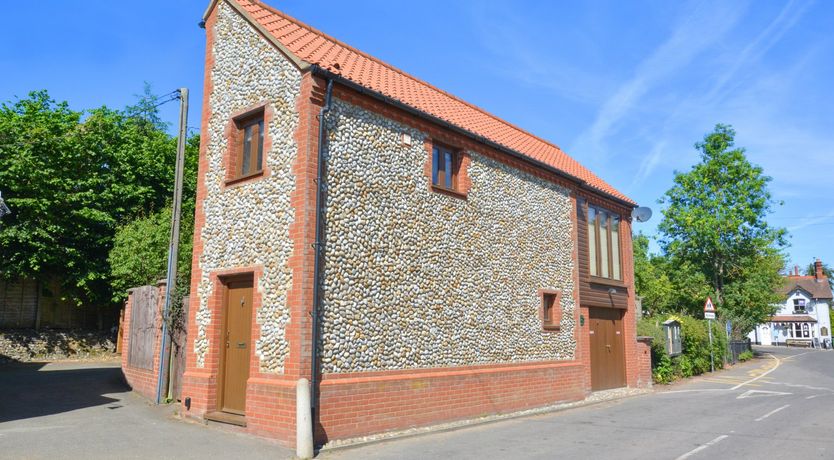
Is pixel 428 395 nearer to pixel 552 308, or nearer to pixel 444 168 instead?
pixel 444 168

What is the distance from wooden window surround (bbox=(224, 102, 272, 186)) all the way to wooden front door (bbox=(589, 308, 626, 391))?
1080 centimetres

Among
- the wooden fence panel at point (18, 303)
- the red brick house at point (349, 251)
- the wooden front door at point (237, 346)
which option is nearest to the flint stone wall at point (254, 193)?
the red brick house at point (349, 251)

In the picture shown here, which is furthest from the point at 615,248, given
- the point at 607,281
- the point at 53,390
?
the point at 53,390

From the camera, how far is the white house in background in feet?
226

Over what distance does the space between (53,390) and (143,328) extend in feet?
8.40

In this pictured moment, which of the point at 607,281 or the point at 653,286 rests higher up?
the point at 653,286

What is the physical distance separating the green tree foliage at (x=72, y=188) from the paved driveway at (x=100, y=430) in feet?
31.4

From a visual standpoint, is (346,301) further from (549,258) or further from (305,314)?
(549,258)

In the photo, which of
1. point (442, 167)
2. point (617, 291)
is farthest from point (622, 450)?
point (617, 291)

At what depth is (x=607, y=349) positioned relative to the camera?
17.6 metres

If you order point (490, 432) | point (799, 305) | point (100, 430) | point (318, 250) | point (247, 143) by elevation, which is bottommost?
point (490, 432)

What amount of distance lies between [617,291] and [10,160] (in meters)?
22.1

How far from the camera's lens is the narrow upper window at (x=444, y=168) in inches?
484

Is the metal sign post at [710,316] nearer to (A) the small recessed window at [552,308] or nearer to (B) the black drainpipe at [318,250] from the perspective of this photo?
(A) the small recessed window at [552,308]
